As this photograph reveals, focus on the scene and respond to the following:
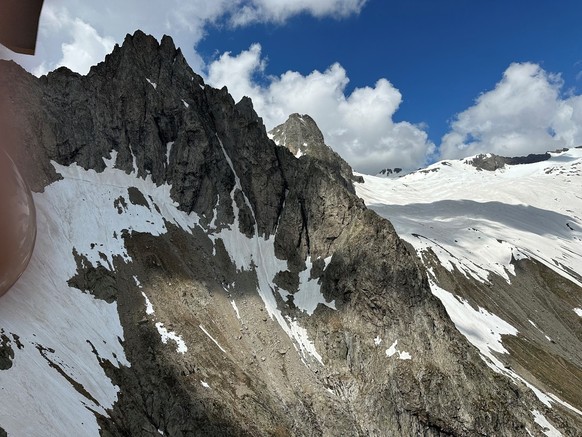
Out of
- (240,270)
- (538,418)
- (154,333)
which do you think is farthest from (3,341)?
(538,418)

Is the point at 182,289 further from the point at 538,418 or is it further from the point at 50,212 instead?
the point at 538,418

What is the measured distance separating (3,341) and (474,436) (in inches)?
2941

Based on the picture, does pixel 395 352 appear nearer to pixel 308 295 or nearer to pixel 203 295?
pixel 308 295

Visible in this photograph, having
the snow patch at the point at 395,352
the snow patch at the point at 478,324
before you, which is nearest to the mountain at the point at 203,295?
the snow patch at the point at 395,352

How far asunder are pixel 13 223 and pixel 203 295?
83.6m

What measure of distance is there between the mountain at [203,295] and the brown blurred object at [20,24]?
48401 millimetres

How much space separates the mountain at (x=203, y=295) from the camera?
59438 mm

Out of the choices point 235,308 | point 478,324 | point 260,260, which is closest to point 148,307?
point 235,308

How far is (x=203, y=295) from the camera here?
272ft

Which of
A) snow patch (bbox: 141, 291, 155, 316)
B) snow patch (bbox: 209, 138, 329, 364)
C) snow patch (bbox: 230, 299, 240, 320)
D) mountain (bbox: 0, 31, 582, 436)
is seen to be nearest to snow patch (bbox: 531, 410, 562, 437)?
mountain (bbox: 0, 31, 582, 436)

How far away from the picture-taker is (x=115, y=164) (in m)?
98.4

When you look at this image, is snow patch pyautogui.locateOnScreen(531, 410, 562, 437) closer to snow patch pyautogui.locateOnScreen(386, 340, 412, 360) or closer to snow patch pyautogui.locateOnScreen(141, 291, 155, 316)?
snow patch pyautogui.locateOnScreen(386, 340, 412, 360)

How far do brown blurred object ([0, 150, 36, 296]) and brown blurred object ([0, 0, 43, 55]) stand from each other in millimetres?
698

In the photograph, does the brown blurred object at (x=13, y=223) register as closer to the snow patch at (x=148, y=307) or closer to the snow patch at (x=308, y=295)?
the snow patch at (x=148, y=307)
